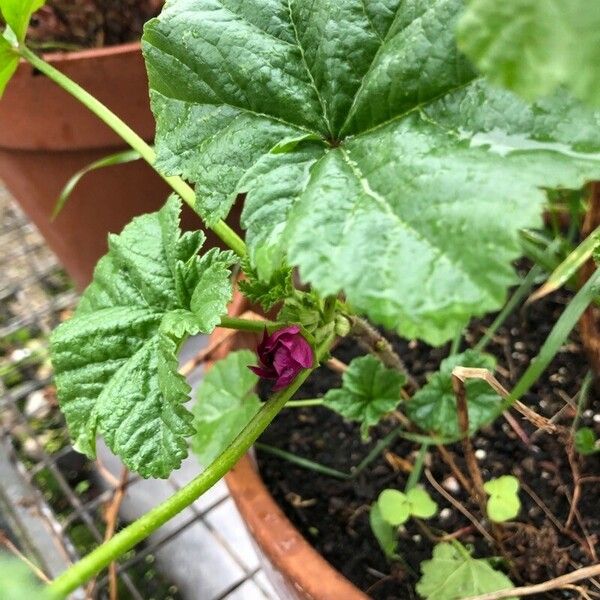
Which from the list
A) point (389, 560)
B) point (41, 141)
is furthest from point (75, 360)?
point (41, 141)

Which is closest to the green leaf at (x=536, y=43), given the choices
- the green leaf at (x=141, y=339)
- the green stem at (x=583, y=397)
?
the green leaf at (x=141, y=339)

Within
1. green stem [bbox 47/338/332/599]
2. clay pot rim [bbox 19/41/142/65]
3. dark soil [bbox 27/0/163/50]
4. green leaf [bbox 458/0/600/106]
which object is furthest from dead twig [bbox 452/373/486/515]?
dark soil [bbox 27/0/163/50]

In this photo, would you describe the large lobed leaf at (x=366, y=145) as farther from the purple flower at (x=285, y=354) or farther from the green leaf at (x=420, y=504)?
the green leaf at (x=420, y=504)

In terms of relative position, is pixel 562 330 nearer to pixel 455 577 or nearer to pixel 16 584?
pixel 455 577

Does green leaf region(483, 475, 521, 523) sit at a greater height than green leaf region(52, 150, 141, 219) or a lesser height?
lesser

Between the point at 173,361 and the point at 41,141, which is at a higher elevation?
the point at 41,141

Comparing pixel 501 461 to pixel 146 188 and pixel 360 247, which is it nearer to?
pixel 360 247

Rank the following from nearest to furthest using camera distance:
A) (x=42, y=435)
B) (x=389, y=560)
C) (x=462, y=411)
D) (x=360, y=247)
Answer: (x=360, y=247), (x=462, y=411), (x=389, y=560), (x=42, y=435)

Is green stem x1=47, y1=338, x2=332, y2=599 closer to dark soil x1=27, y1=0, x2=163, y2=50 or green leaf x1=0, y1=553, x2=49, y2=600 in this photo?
green leaf x1=0, y1=553, x2=49, y2=600
